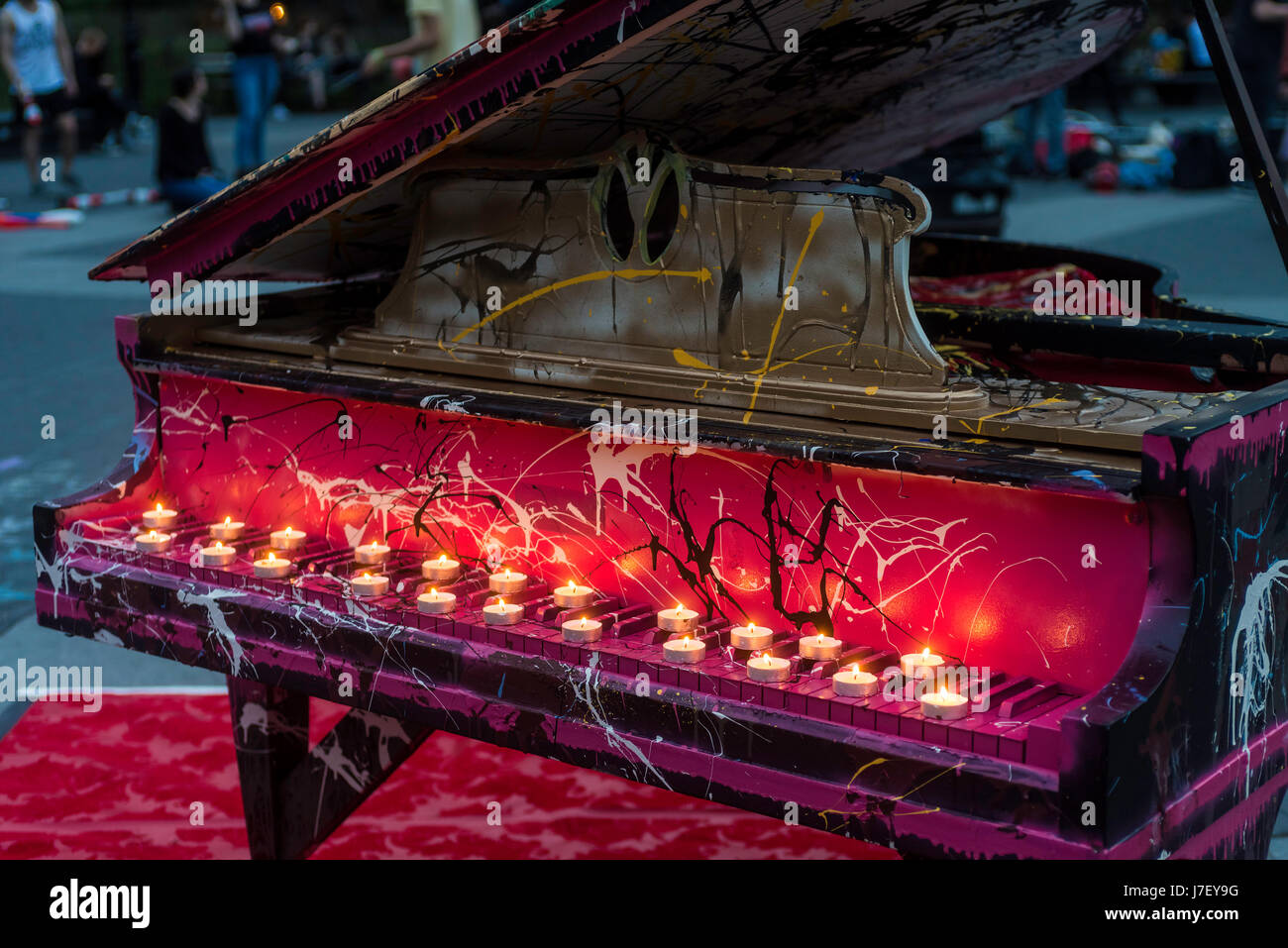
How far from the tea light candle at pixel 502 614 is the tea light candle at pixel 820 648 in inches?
18.0

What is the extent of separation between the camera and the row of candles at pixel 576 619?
6.58ft

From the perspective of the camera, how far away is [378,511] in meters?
2.70

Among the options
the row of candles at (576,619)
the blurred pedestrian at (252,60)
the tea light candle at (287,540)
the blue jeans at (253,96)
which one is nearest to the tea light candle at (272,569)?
the row of candles at (576,619)

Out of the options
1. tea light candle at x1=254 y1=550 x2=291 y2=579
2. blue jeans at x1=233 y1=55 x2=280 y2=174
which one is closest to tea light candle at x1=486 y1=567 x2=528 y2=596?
tea light candle at x1=254 y1=550 x2=291 y2=579

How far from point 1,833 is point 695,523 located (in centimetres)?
217

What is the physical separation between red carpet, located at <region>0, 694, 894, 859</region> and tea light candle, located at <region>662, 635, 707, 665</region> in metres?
1.49

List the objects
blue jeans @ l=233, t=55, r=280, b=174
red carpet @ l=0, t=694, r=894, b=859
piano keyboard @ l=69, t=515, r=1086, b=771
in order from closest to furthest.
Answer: piano keyboard @ l=69, t=515, r=1086, b=771 → red carpet @ l=0, t=694, r=894, b=859 → blue jeans @ l=233, t=55, r=280, b=174

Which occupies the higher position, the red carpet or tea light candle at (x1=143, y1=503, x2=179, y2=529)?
tea light candle at (x1=143, y1=503, x2=179, y2=529)

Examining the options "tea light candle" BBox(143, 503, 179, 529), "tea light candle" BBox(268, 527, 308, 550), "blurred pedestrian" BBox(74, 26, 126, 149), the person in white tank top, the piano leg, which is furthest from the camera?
"blurred pedestrian" BBox(74, 26, 126, 149)

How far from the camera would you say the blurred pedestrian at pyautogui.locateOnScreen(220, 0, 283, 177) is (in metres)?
10.7

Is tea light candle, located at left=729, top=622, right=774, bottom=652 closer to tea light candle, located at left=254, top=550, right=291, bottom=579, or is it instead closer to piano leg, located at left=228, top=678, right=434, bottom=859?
tea light candle, located at left=254, top=550, right=291, bottom=579
